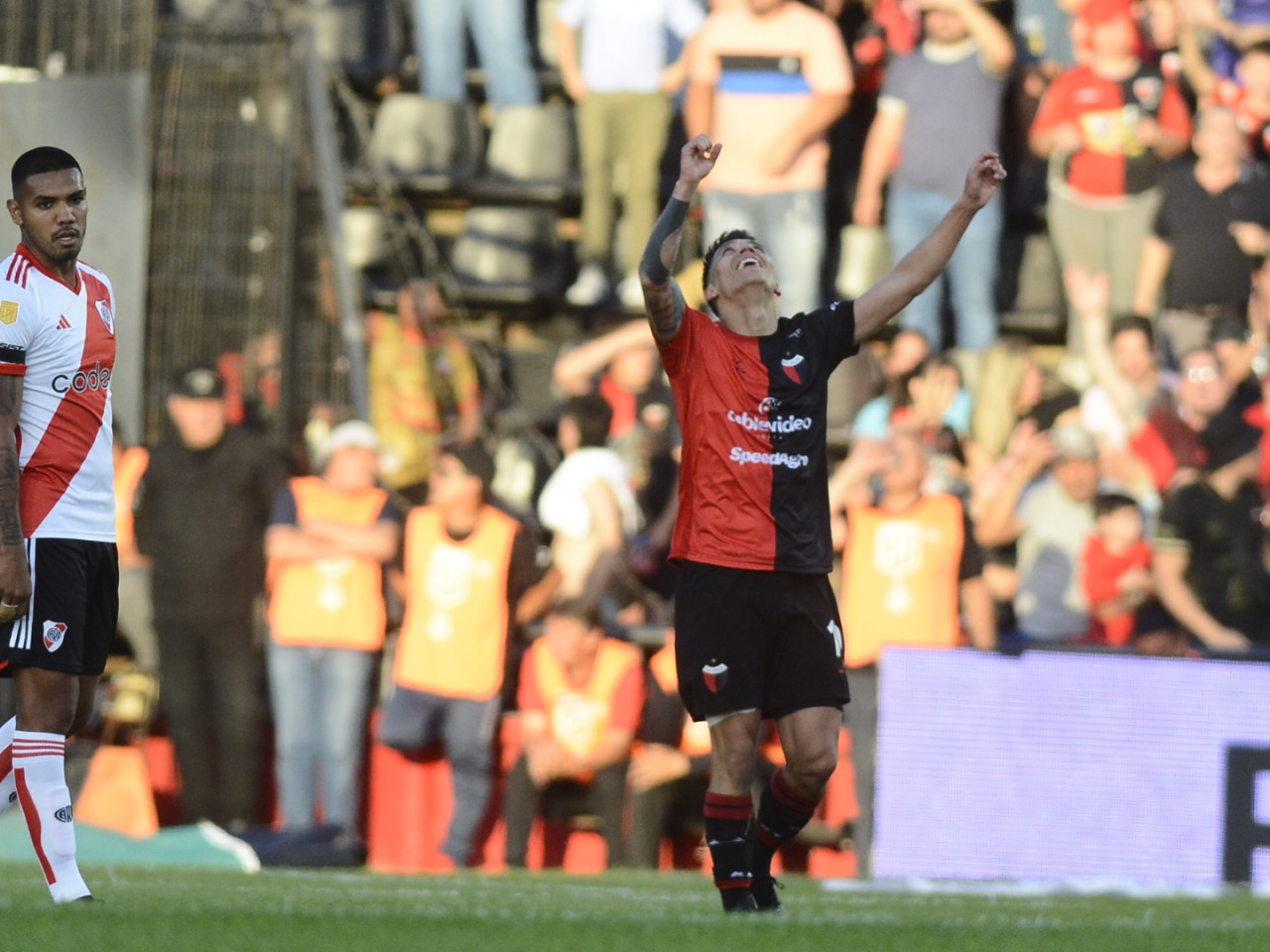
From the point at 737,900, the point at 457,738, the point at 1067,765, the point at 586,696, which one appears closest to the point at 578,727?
the point at 586,696

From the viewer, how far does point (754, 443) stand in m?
6.43

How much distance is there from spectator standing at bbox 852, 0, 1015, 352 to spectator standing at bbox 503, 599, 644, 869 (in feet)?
10.3

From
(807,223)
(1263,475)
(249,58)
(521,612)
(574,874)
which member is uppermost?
(249,58)

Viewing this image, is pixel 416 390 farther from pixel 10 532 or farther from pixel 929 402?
pixel 10 532

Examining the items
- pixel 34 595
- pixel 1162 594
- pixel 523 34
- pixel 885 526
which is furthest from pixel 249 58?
pixel 34 595

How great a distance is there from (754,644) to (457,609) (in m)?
4.68

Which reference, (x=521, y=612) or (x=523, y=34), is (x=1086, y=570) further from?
(x=523, y=34)

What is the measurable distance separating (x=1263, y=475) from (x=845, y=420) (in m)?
2.39

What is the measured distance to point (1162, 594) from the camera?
10453 millimetres

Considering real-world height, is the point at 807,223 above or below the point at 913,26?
below

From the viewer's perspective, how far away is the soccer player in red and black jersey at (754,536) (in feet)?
21.0

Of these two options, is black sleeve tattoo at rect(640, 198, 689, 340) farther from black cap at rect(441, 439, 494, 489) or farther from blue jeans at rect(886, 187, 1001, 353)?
blue jeans at rect(886, 187, 1001, 353)

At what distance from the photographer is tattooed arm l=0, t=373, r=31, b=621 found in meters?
5.77

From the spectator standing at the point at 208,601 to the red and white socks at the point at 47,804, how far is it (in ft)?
16.8
